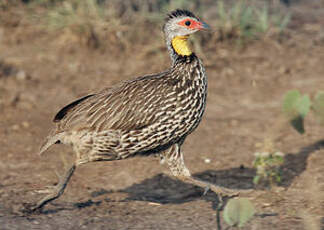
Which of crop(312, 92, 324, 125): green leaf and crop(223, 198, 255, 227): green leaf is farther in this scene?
crop(312, 92, 324, 125): green leaf

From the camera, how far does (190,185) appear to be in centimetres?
611

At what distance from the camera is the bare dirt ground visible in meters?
5.17

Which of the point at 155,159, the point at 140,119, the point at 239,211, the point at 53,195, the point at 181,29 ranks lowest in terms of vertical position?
the point at 155,159

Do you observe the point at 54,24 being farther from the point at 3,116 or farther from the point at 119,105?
the point at 119,105

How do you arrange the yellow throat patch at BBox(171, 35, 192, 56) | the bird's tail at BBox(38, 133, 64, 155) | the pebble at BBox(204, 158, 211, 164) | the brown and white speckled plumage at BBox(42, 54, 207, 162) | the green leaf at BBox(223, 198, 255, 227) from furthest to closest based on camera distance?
the pebble at BBox(204, 158, 211, 164)
the yellow throat patch at BBox(171, 35, 192, 56)
the bird's tail at BBox(38, 133, 64, 155)
the brown and white speckled plumage at BBox(42, 54, 207, 162)
the green leaf at BBox(223, 198, 255, 227)

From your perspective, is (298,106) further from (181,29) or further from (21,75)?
(21,75)

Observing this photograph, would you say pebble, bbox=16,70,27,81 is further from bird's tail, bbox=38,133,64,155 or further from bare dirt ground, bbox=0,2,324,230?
bird's tail, bbox=38,133,64,155

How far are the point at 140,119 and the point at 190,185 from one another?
130 centimetres

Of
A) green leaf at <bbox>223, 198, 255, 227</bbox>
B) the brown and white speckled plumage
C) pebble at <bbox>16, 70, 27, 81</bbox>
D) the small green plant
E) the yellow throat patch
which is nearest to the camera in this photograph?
green leaf at <bbox>223, 198, 255, 227</bbox>

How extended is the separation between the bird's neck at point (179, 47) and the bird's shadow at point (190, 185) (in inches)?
51.9

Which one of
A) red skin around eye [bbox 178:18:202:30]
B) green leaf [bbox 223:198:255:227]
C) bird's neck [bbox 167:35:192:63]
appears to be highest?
red skin around eye [bbox 178:18:202:30]

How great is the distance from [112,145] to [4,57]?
4791mm

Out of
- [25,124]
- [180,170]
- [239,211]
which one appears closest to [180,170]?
[180,170]

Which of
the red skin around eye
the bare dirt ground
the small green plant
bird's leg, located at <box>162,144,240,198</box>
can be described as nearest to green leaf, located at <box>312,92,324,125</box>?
the small green plant
